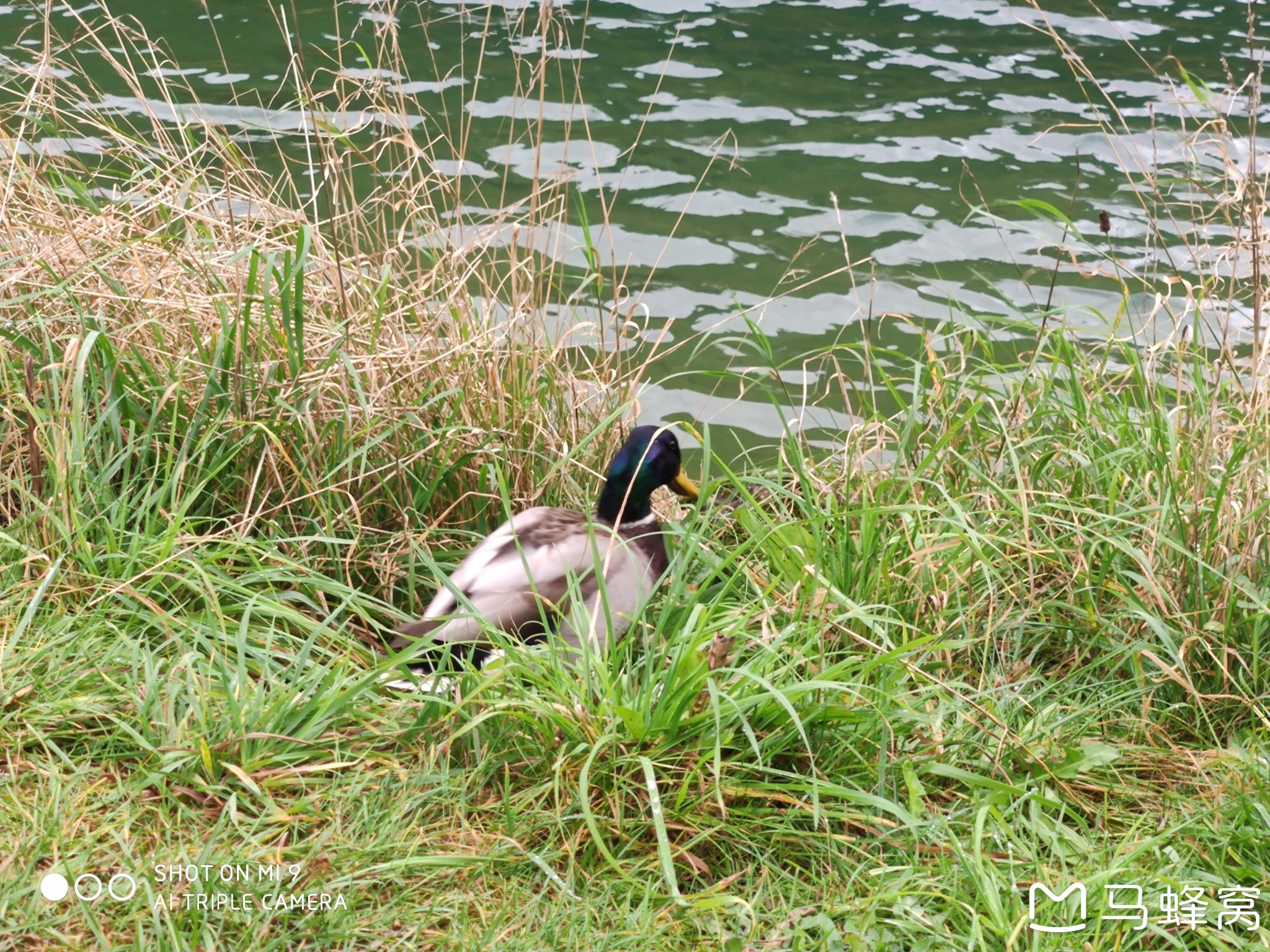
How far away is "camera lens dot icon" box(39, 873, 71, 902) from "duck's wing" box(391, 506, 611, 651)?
0.88 m

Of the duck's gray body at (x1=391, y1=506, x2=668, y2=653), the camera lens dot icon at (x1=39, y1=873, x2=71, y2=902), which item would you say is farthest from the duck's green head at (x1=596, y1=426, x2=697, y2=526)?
the camera lens dot icon at (x1=39, y1=873, x2=71, y2=902)

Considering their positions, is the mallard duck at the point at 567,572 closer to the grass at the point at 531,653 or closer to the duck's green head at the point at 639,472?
the duck's green head at the point at 639,472

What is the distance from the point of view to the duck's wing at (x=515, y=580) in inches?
119

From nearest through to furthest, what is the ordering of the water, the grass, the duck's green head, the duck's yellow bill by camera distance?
the grass
the duck's green head
the duck's yellow bill
the water

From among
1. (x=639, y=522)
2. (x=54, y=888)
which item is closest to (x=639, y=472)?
(x=639, y=522)

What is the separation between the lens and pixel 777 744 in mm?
2582

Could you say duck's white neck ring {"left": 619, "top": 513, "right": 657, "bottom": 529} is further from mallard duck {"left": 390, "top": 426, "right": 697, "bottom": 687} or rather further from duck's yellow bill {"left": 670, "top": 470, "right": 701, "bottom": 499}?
duck's yellow bill {"left": 670, "top": 470, "right": 701, "bottom": 499}

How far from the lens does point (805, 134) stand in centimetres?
743

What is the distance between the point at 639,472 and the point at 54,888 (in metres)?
1.93

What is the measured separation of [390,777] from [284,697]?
0.27 metres

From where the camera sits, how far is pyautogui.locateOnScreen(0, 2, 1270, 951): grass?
2.38m

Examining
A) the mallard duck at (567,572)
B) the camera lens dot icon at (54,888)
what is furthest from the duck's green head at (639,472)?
the camera lens dot icon at (54,888)

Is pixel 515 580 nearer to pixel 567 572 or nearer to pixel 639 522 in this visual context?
pixel 567 572

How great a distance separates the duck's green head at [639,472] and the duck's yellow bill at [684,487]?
90 mm
